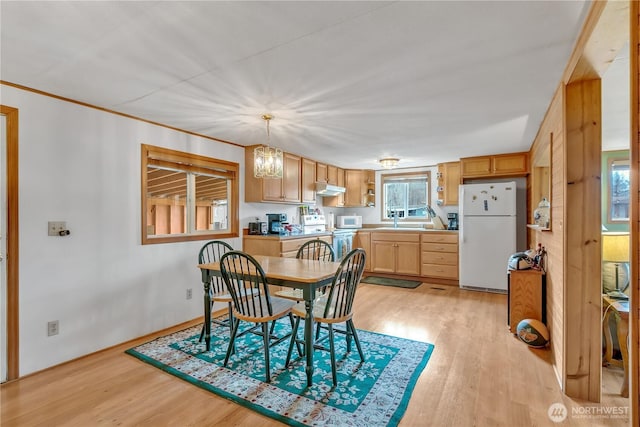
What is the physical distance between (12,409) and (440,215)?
5.78 meters

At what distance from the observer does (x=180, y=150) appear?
135 inches

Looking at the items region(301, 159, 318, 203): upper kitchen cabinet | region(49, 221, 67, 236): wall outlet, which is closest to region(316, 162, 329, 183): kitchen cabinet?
region(301, 159, 318, 203): upper kitchen cabinet

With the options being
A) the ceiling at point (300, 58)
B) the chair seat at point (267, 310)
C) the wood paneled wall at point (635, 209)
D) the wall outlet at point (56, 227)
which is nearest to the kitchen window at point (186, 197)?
the ceiling at point (300, 58)

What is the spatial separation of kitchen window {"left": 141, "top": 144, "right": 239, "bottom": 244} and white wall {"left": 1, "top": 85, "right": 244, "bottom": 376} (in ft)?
0.37

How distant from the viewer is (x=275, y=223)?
14.5 ft

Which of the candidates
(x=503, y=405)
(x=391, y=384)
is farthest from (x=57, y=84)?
(x=503, y=405)

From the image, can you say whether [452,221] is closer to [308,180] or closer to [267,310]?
[308,180]

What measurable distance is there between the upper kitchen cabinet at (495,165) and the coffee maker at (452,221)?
0.75 meters

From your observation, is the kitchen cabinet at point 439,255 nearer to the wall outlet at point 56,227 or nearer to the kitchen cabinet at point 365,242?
the kitchen cabinet at point 365,242

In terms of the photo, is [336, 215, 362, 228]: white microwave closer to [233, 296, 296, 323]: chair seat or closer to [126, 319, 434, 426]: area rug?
[126, 319, 434, 426]: area rug

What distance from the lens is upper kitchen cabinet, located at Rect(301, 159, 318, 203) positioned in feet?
16.3

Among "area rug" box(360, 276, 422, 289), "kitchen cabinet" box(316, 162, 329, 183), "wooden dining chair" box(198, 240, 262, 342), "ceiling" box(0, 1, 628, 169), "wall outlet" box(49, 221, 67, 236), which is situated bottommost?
"area rug" box(360, 276, 422, 289)

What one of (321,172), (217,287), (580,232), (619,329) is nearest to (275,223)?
(217,287)

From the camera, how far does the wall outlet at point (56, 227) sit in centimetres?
245
